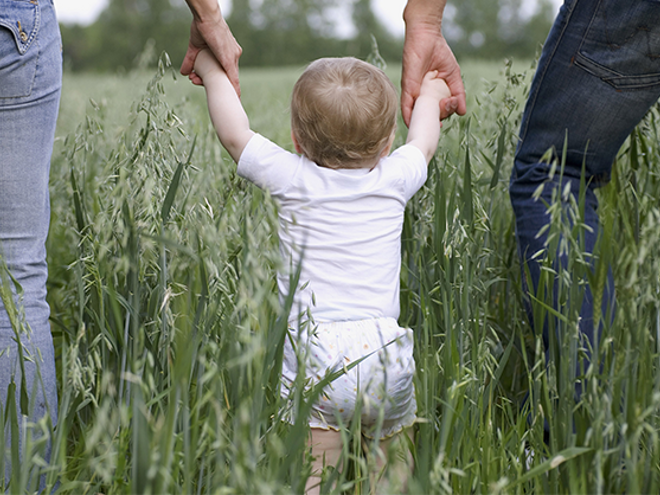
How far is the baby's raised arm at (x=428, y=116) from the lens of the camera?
1.58 metres

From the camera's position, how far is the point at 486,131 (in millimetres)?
2275

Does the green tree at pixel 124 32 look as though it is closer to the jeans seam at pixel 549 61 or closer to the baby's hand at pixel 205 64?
the baby's hand at pixel 205 64

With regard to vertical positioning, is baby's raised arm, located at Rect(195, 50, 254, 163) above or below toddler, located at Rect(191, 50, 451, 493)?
above

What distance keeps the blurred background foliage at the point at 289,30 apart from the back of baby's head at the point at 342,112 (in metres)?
40.8

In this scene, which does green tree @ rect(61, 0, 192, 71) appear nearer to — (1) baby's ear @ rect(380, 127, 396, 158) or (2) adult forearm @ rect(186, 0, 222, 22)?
(2) adult forearm @ rect(186, 0, 222, 22)

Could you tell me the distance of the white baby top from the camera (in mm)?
1393

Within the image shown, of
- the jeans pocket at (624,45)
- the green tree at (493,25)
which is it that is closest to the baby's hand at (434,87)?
the jeans pocket at (624,45)

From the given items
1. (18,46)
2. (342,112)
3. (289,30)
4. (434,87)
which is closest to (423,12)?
(434,87)

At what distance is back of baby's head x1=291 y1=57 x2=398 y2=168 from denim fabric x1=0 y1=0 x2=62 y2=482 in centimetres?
54

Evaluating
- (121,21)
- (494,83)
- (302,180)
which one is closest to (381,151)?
(302,180)

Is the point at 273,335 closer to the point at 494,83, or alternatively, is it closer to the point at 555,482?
the point at 555,482

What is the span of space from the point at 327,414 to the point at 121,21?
1940 inches

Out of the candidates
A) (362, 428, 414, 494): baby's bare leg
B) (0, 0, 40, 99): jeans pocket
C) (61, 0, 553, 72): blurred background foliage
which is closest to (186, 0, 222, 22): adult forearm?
(0, 0, 40, 99): jeans pocket

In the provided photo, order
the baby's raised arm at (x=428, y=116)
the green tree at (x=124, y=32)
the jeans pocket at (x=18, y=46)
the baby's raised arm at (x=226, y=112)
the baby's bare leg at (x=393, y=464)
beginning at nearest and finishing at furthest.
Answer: the baby's bare leg at (x=393, y=464) < the jeans pocket at (x=18, y=46) < the baby's raised arm at (x=226, y=112) < the baby's raised arm at (x=428, y=116) < the green tree at (x=124, y=32)
